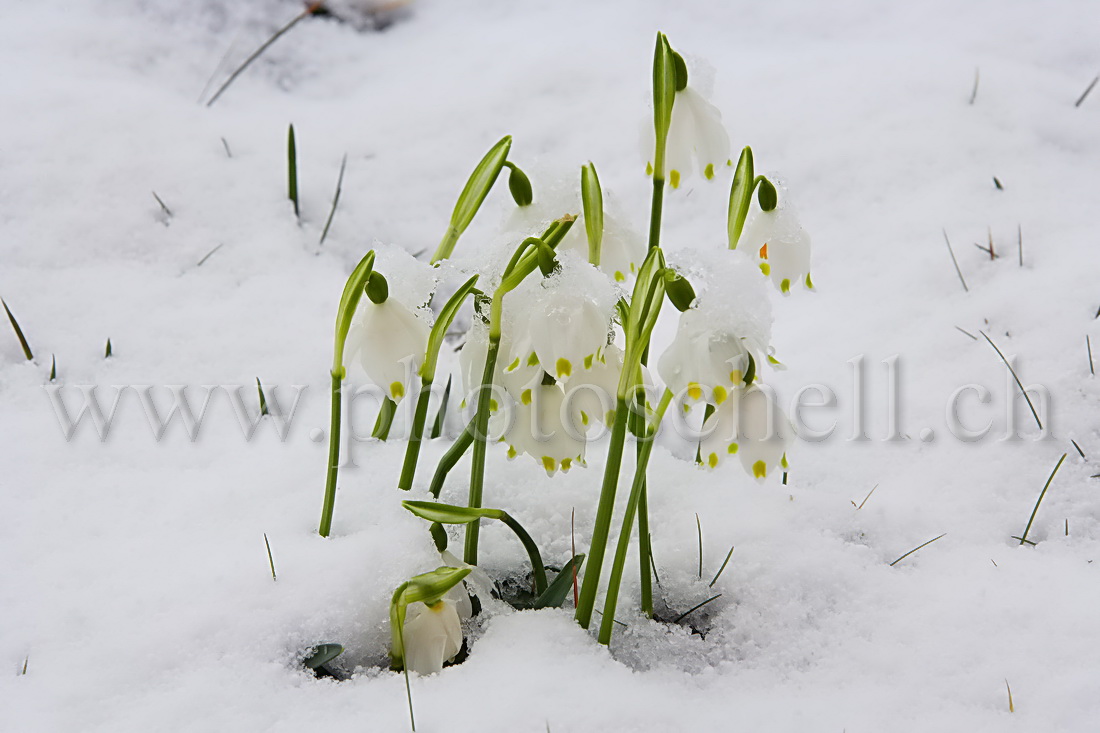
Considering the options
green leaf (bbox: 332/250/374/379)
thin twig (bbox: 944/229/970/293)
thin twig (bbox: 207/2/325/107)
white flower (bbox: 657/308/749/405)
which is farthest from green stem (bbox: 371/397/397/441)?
thin twig (bbox: 207/2/325/107)

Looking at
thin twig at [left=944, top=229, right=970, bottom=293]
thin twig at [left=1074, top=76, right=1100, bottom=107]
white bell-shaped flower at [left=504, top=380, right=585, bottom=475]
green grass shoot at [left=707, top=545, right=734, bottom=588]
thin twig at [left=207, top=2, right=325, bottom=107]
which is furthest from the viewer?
thin twig at [left=207, top=2, right=325, bottom=107]

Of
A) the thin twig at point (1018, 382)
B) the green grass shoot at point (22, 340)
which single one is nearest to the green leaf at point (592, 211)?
the thin twig at point (1018, 382)

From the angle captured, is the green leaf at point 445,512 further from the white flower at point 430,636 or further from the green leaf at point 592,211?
the green leaf at point 592,211

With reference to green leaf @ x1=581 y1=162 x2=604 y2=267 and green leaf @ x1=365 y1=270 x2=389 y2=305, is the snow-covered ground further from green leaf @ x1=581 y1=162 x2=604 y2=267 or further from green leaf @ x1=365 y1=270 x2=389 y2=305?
green leaf @ x1=365 y1=270 x2=389 y2=305

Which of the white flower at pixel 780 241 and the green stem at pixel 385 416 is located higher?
the white flower at pixel 780 241

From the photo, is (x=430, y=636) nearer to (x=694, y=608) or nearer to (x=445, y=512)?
(x=445, y=512)

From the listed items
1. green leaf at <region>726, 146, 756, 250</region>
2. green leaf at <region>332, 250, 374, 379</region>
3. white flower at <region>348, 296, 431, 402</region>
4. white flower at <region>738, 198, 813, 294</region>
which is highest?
green leaf at <region>726, 146, 756, 250</region>

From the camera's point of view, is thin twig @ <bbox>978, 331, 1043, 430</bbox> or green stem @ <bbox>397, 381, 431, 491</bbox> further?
thin twig @ <bbox>978, 331, 1043, 430</bbox>
